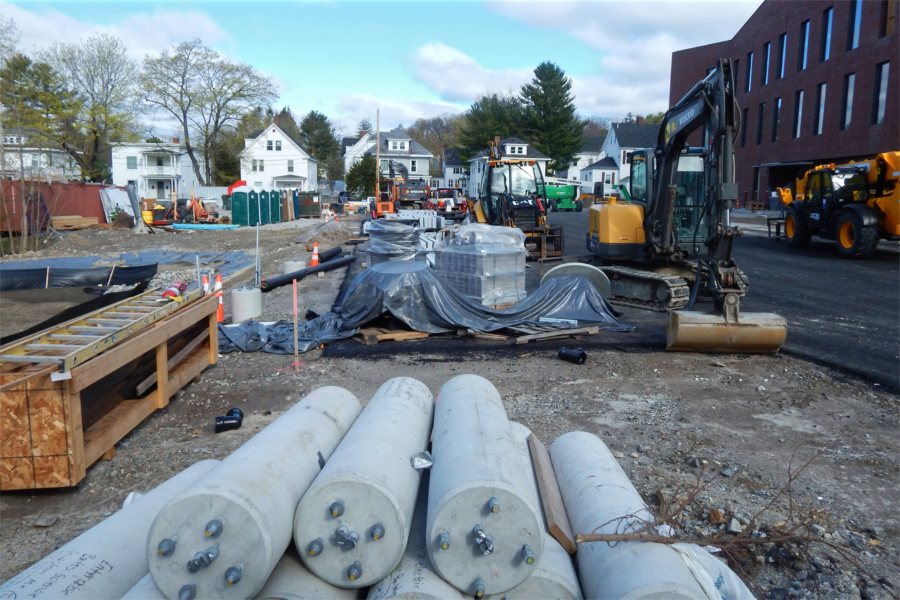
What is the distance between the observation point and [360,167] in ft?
200

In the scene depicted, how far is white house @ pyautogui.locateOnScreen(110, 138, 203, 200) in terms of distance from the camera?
219 ft

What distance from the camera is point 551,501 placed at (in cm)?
334

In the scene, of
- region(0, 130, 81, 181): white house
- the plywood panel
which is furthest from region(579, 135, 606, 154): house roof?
the plywood panel

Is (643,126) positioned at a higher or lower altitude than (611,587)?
higher

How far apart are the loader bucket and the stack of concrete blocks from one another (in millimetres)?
3312

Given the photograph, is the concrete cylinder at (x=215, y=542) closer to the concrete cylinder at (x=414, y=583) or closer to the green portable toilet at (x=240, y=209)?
the concrete cylinder at (x=414, y=583)

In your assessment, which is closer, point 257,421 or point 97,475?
point 97,475

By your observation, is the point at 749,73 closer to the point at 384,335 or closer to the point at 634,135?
the point at 634,135

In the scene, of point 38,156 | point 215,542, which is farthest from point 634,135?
point 215,542

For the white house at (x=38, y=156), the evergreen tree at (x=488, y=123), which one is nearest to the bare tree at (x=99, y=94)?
the white house at (x=38, y=156)

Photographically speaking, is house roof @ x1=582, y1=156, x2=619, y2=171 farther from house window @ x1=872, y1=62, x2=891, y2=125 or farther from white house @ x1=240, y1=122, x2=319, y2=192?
house window @ x1=872, y1=62, x2=891, y2=125

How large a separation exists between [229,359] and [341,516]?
662 centimetres

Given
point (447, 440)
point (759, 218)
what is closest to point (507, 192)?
point (447, 440)

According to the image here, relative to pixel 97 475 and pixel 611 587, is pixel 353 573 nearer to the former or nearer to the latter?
pixel 611 587
